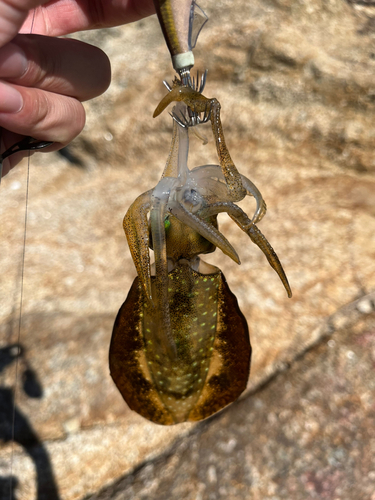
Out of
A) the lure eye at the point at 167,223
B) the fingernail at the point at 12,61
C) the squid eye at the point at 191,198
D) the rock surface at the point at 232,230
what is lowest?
the rock surface at the point at 232,230

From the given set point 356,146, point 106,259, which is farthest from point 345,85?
point 106,259

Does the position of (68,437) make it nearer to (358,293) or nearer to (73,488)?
(73,488)

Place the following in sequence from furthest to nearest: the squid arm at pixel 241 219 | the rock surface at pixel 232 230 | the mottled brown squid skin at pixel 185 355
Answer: the rock surface at pixel 232 230, the mottled brown squid skin at pixel 185 355, the squid arm at pixel 241 219

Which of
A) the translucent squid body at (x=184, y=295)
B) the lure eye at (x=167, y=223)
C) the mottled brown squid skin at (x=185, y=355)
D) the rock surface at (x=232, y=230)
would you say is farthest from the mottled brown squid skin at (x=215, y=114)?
the rock surface at (x=232, y=230)

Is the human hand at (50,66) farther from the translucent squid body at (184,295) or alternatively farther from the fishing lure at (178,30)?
the translucent squid body at (184,295)

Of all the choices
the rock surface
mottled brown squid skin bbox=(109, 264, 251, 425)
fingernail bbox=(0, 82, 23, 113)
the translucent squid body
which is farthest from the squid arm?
the rock surface
